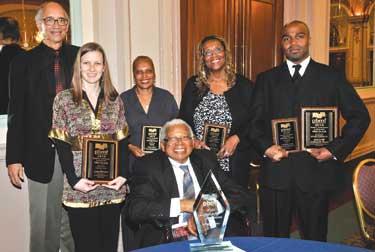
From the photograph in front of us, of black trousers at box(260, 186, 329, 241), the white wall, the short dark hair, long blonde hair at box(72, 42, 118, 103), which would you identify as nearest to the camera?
long blonde hair at box(72, 42, 118, 103)

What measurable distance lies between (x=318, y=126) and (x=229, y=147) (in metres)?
0.61

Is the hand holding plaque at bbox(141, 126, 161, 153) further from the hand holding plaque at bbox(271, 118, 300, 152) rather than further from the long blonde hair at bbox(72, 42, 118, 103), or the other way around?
the hand holding plaque at bbox(271, 118, 300, 152)

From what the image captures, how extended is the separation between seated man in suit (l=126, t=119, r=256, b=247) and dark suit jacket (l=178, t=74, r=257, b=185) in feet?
1.57

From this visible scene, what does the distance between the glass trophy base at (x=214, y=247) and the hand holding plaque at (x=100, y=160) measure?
89 centimetres

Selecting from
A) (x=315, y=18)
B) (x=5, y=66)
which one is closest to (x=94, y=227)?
(x=5, y=66)

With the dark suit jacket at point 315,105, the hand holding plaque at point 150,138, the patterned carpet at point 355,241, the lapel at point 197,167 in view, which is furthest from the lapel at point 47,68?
the patterned carpet at point 355,241

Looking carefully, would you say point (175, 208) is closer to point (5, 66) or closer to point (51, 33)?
point (51, 33)

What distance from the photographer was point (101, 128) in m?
2.55

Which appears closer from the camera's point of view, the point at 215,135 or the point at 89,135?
the point at 89,135

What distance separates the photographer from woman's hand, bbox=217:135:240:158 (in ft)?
10.1

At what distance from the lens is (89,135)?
2527mm

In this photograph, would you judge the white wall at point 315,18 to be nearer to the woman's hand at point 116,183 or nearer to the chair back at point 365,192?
the chair back at point 365,192

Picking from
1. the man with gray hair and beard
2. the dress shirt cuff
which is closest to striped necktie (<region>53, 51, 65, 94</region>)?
the man with gray hair and beard

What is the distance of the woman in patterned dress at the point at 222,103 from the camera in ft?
10.2
